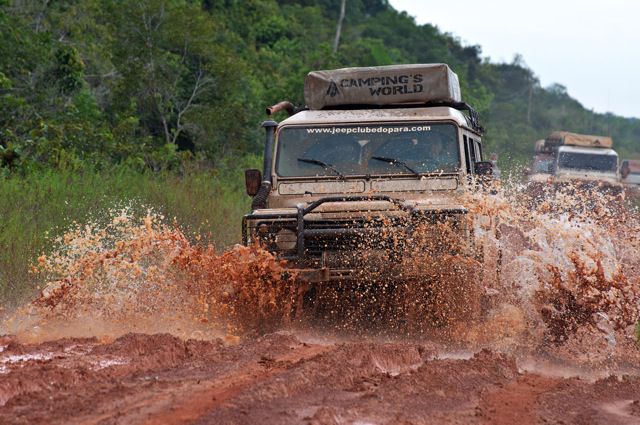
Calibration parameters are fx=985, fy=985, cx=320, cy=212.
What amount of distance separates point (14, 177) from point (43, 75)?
20.7ft

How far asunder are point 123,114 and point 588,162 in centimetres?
1292

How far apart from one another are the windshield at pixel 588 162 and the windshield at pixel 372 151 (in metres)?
17.6

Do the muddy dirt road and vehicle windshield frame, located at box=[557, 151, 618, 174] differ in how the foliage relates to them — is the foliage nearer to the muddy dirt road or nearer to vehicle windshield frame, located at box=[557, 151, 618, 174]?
the muddy dirt road

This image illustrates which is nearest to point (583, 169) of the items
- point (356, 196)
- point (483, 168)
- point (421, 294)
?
point (483, 168)

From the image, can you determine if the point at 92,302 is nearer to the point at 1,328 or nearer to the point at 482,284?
the point at 1,328

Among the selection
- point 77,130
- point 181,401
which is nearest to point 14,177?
point 77,130

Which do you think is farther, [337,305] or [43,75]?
[43,75]

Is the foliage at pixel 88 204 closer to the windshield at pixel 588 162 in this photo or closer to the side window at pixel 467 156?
the side window at pixel 467 156

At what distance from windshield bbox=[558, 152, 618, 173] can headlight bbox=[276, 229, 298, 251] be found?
18890mm

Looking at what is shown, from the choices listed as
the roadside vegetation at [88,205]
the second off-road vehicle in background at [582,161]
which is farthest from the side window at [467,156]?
the second off-road vehicle in background at [582,161]

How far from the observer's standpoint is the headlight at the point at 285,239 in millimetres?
8570


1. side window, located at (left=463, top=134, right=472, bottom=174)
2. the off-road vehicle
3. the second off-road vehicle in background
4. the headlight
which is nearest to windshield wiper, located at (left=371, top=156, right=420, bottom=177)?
side window, located at (left=463, top=134, right=472, bottom=174)

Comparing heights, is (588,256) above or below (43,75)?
below

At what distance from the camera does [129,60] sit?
22.0 meters
